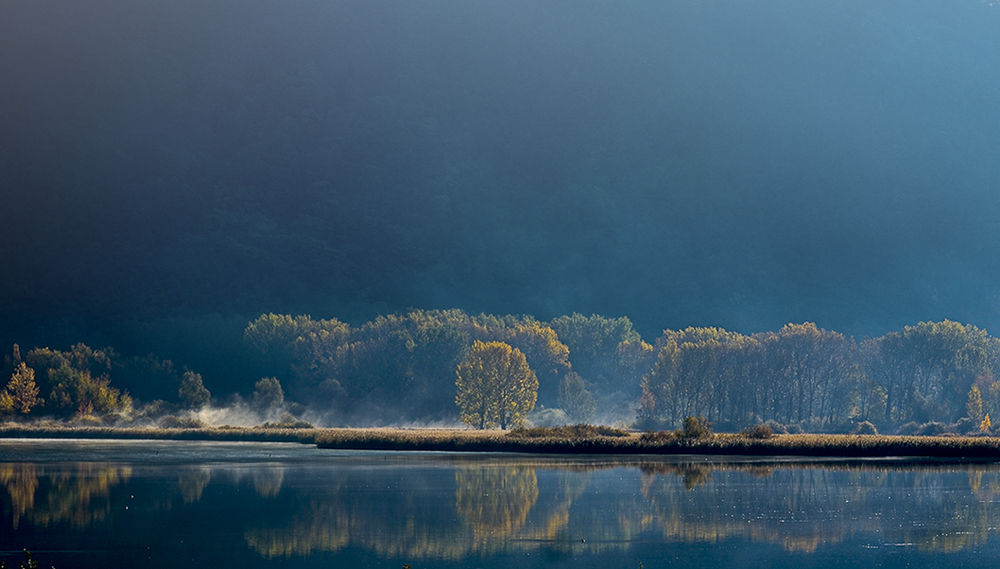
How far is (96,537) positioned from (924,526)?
36.7 metres

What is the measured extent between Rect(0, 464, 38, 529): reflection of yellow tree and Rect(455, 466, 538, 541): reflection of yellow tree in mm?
22245

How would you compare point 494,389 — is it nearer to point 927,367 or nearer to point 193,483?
point 927,367

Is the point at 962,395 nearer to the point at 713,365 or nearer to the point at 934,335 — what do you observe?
the point at 934,335

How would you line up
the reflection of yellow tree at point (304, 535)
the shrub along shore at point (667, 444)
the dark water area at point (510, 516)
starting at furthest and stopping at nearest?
the shrub along shore at point (667, 444) < the reflection of yellow tree at point (304, 535) < the dark water area at point (510, 516)

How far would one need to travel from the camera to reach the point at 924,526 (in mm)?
46938

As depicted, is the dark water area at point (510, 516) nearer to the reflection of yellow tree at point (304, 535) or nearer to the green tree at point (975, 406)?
the reflection of yellow tree at point (304, 535)

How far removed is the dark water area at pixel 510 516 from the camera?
40875 mm

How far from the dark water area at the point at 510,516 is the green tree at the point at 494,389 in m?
72.5

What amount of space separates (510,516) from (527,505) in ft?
13.8

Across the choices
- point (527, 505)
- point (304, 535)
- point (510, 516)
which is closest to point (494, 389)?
point (527, 505)

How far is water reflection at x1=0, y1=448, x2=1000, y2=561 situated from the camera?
44.2 metres

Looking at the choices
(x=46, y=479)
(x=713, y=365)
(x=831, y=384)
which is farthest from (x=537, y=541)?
(x=831, y=384)

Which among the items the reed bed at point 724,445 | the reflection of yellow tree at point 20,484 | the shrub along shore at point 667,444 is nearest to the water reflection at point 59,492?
the reflection of yellow tree at point 20,484

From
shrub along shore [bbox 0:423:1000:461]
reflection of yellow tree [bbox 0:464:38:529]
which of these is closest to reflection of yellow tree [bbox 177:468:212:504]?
reflection of yellow tree [bbox 0:464:38:529]
